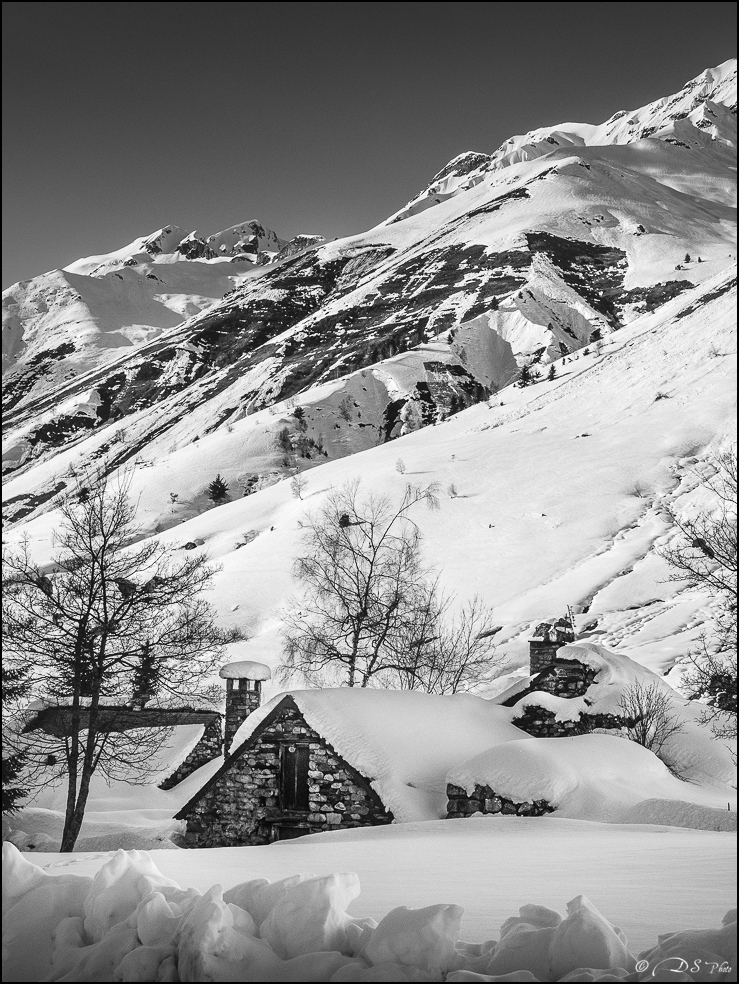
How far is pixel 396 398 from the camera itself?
82.8 metres

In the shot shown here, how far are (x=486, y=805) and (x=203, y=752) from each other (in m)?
8.24

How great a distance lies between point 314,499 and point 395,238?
128 m

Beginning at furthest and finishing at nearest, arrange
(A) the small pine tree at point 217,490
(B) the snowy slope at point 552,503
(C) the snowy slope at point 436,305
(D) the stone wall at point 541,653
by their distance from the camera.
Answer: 1. (C) the snowy slope at point 436,305
2. (A) the small pine tree at point 217,490
3. (B) the snowy slope at point 552,503
4. (D) the stone wall at point 541,653

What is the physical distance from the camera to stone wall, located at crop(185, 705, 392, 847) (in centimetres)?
1068

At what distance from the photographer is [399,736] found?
11250mm

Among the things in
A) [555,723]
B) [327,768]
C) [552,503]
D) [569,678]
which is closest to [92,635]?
[327,768]

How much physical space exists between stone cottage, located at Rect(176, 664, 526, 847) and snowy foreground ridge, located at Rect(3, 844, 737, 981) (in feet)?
24.8

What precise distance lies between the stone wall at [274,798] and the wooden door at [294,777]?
7cm

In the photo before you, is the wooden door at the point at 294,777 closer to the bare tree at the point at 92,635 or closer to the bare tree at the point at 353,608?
the bare tree at the point at 92,635

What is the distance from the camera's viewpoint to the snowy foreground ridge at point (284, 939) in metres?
2.41

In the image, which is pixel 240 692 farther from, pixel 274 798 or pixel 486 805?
pixel 486 805

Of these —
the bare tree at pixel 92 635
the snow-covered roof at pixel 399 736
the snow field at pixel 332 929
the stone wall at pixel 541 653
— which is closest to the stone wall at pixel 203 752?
the bare tree at pixel 92 635

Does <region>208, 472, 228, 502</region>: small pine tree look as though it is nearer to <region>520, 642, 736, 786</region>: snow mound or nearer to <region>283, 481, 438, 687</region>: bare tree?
<region>283, 481, 438, 687</region>: bare tree

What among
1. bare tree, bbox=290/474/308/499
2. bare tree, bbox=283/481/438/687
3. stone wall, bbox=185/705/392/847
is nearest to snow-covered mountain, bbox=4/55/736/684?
bare tree, bbox=290/474/308/499
